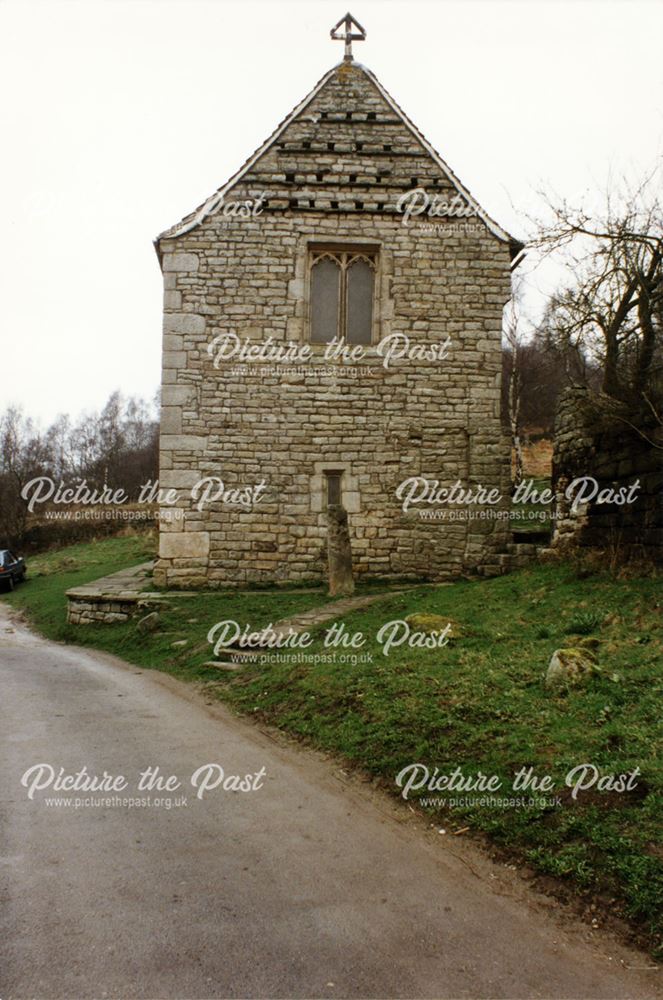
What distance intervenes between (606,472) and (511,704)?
625 centimetres

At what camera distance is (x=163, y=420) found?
46.2ft

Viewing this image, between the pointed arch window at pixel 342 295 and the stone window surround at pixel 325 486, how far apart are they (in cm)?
251

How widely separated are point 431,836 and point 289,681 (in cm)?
353

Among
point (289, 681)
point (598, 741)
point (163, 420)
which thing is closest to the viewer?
point (598, 741)

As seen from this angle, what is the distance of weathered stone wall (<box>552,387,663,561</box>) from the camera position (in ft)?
31.6

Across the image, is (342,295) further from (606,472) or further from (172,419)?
(606,472)

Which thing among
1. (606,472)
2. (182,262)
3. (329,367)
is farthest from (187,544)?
(606,472)

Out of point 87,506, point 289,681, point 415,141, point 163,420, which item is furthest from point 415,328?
point 87,506

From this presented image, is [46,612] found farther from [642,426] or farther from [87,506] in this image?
[87,506]

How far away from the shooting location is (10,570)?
23062 mm

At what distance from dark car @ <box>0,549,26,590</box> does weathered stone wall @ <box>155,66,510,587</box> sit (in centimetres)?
1106

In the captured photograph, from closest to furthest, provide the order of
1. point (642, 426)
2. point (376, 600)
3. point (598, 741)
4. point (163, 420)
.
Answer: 1. point (598, 741)
2. point (642, 426)
3. point (376, 600)
4. point (163, 420)

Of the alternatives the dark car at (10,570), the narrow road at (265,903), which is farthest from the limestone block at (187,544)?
the dark car at (10,570)

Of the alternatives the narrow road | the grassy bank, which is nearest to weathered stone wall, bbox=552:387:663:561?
the grassy bank
